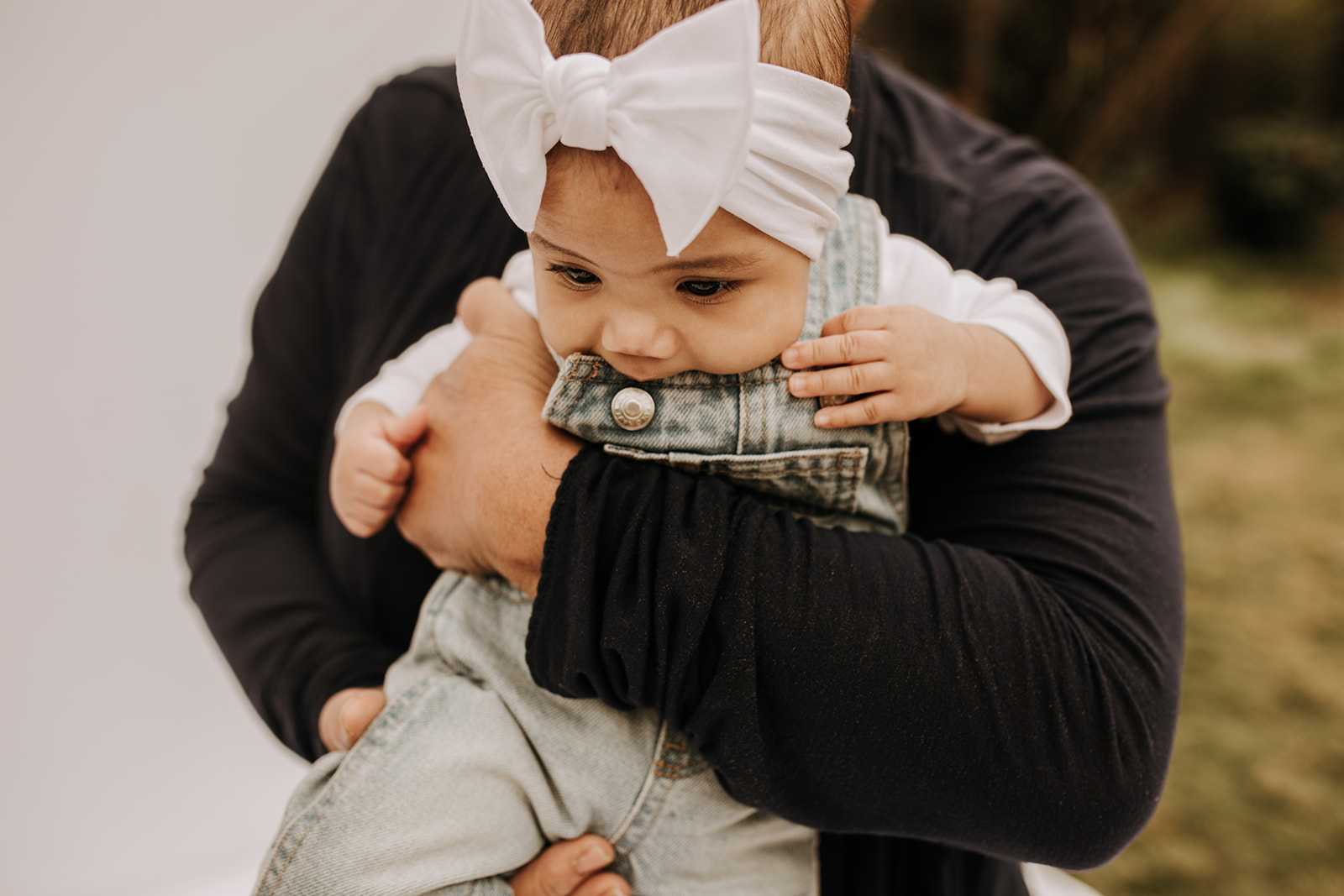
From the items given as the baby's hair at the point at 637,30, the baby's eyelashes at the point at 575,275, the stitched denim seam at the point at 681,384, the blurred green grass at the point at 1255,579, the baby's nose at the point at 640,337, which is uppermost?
the baby's hair at the point at 637,30

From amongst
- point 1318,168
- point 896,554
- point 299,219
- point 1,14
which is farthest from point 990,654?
point 1318,168

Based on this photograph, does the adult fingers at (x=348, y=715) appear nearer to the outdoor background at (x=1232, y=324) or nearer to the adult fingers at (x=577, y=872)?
the adult fingers at (x=577, y=872)

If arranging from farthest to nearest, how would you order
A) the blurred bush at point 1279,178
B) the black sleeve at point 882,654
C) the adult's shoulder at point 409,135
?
1. the blurred bush at point 1279,178
2. the adult's shoulder at point 409,135
3. the black sleeve at point 882,654

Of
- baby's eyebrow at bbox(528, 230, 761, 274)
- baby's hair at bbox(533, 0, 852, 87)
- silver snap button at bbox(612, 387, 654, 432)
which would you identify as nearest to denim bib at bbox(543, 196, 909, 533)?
silver snap button at bbox(612, 387, 654, 432)

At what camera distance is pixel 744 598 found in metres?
0.62

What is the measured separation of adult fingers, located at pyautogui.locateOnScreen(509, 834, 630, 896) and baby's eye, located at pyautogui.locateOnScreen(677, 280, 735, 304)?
0.48m

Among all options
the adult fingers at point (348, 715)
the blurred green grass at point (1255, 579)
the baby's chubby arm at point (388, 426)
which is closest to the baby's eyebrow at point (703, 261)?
the baby's chubby arm at point (388, 426)

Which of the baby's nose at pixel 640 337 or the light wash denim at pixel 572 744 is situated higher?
the baby's nose at pixel 640 337

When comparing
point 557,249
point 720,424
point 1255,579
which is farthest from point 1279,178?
point 557,249

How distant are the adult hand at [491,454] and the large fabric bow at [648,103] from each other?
22 centimetres

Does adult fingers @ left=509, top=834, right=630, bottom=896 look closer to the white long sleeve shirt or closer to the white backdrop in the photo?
the white long sleeve shirt

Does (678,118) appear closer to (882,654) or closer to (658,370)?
(658,370)

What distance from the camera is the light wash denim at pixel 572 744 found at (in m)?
0.70

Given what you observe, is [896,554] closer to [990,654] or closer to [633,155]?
[990,654]
